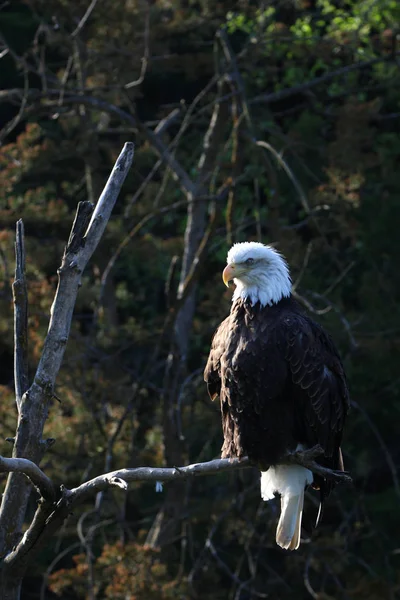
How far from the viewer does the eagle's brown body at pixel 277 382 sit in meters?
4.09

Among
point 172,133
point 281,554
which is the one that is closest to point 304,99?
point 172,133

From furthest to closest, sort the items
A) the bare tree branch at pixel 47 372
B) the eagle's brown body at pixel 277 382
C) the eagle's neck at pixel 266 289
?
the eagle's neck at pixel 266 289
the eagle's brown body at pixel 277 382
the bare tree branch at pixel 47 372

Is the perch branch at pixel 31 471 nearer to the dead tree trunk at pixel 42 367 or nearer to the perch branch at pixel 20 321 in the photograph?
the dead tree trunk at pixel 42 367

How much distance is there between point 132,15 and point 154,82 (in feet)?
6.68

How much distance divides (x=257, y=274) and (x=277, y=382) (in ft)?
1.62

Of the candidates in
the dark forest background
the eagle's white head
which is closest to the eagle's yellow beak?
the eagle's white head

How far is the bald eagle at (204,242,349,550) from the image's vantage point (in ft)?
13.5

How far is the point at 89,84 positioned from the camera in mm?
8688

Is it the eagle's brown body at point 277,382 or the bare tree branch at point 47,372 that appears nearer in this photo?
the bare tree branch at point 47,372

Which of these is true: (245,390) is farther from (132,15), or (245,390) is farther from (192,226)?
(132,15)

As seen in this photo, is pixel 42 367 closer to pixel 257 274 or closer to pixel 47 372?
pixel 47 372

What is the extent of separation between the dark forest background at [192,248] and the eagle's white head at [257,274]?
2479mm

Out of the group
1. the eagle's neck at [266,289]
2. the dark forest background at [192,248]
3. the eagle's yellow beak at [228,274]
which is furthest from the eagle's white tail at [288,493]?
the dark forest background at [192,248]

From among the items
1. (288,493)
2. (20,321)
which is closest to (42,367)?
(20,321)
